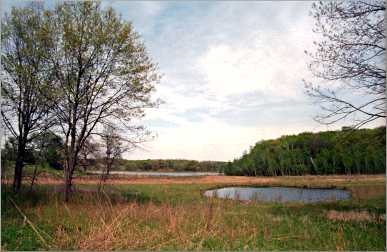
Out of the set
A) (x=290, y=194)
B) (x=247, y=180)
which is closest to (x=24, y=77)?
(x=290, y=194)

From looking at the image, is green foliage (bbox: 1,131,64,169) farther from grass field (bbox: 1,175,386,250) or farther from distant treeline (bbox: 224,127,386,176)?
distant treeline (bbox: 224,127,386,176)

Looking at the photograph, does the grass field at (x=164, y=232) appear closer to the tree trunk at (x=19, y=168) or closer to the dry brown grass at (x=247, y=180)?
the tree trunk at (x=19, y=168)

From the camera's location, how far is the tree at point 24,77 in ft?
35.2

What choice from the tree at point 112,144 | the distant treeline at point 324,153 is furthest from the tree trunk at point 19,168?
the distant treeline at point 324,153

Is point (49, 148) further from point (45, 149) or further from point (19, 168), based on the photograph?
point (19, 168)

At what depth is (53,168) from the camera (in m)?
11.8

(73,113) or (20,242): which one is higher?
(73,113)

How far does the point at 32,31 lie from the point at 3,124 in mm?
3576

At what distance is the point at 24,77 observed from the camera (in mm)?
10742

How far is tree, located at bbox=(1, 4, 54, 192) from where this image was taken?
1073 centimetres

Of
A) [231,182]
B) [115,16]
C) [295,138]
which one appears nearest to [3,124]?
[115,16]

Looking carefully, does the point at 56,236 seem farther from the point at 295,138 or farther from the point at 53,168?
the point at 295,138

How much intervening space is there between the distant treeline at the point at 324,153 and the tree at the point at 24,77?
386 inches

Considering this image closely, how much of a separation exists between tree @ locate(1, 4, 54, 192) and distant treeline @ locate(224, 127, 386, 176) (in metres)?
9.81
